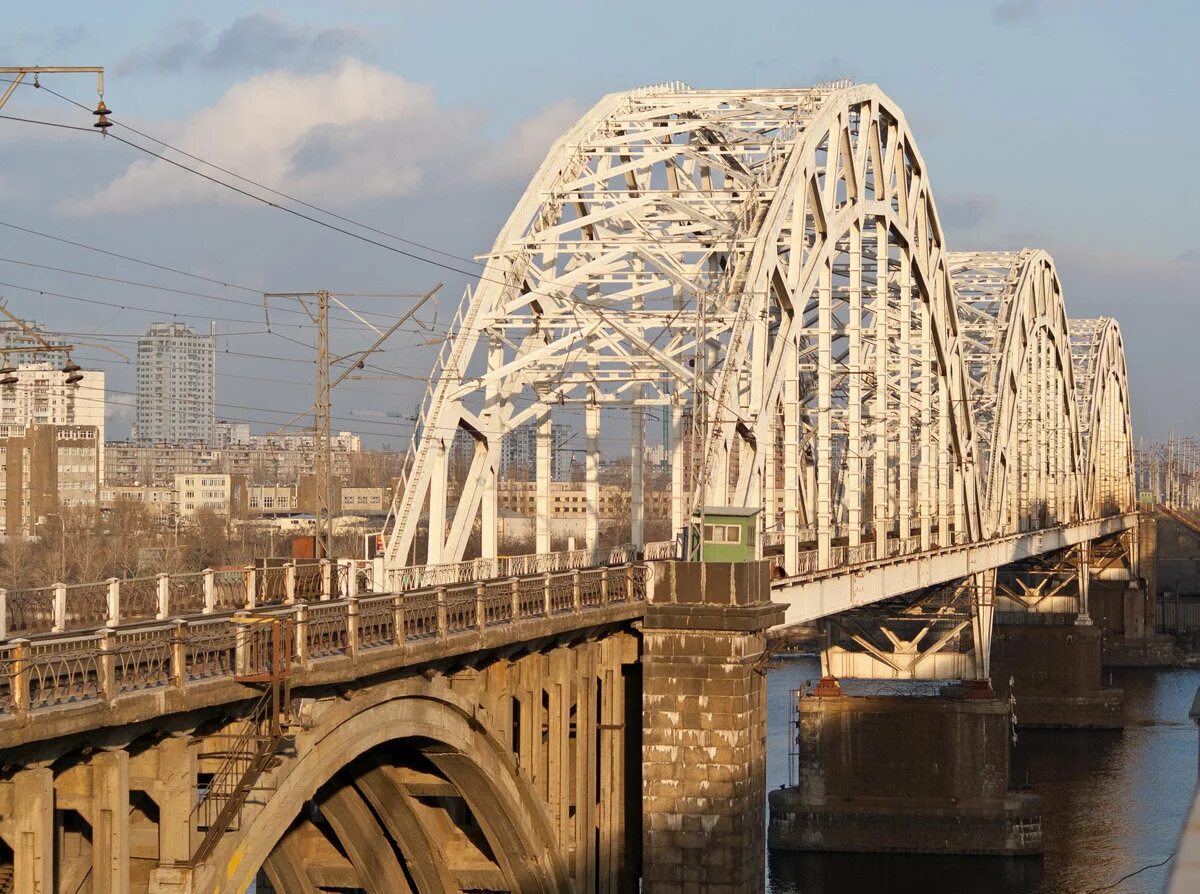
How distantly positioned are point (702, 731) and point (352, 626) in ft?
50.2

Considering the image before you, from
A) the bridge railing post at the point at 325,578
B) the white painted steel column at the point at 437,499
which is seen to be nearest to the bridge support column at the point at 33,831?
the bridge railing post at the point at 325,578

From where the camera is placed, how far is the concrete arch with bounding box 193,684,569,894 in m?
26.7

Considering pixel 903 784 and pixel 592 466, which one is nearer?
pixel 592 466

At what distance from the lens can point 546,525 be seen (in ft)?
181

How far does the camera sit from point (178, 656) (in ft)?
77.3

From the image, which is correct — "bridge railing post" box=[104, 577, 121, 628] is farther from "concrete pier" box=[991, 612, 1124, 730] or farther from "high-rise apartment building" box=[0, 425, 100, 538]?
"high-rise apartment building" box=[0, 425, 100, 538]

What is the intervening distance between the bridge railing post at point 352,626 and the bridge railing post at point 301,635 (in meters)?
1.40

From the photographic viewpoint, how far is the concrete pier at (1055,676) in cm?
11081

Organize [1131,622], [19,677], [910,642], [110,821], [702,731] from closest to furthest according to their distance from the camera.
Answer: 1. [19,677]
2. [110,821]
3. [702,731]
4. [910,642]
5. [1131,622]

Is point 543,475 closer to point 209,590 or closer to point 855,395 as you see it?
point 855,395

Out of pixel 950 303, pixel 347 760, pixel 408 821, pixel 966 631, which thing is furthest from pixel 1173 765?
pixel 347 760

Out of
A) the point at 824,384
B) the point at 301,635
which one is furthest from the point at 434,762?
the point at 824,384

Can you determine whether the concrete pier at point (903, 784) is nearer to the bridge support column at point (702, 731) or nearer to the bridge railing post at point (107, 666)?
the bridge support column at point (702, 731)

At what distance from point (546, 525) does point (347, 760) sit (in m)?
25.2
